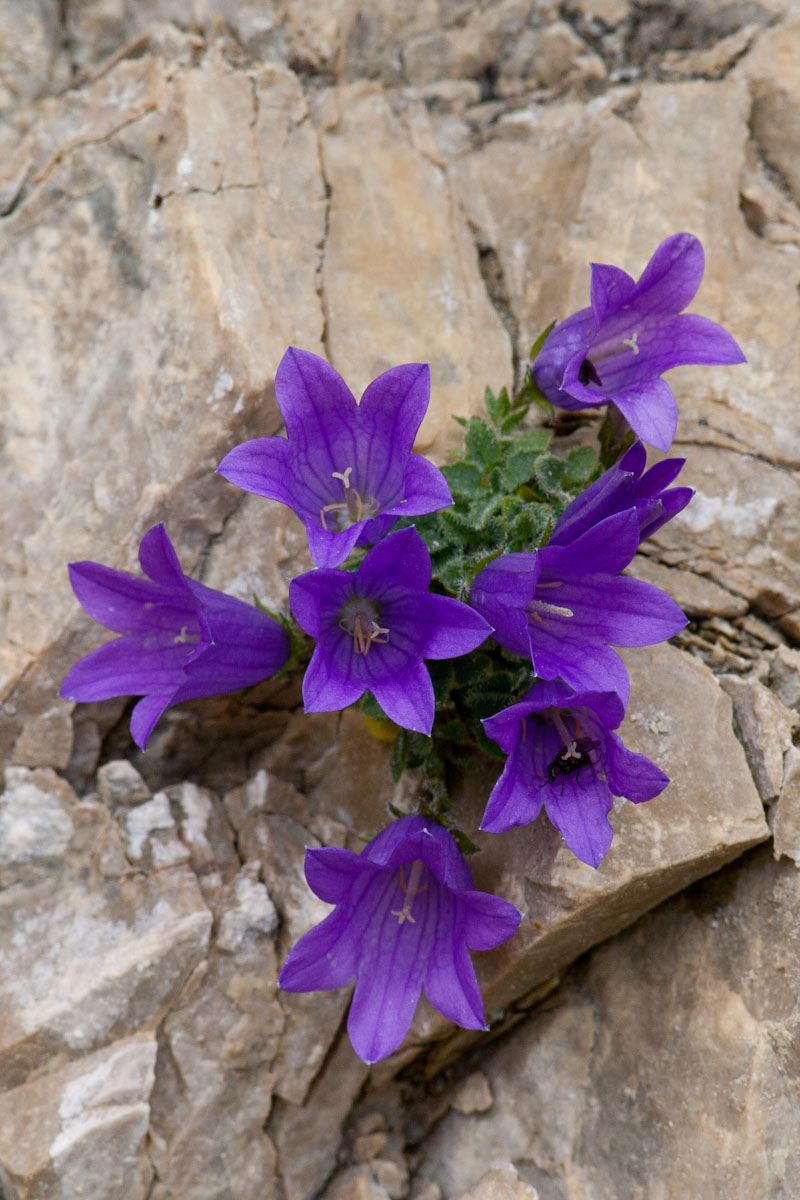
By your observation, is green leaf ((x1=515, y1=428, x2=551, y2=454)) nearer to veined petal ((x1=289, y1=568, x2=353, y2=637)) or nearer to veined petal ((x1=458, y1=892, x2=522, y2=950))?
veined petal ((x1=289, y1=568, x2=353, y2=637))

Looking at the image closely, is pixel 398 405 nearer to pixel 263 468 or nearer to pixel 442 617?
pixel 263 468

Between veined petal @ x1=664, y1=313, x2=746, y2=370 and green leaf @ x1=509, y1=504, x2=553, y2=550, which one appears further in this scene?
veined petal @ x1=664, y1=313, x2=746, y2=370

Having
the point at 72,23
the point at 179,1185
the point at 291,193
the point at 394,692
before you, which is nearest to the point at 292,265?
the point at 291,193

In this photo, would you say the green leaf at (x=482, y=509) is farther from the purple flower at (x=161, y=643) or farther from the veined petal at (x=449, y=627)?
the purple flower at (x=161, y=643)

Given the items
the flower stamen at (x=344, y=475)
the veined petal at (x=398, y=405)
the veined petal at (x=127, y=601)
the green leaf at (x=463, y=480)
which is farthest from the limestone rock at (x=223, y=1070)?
the veined petal at (x=398, y=405)

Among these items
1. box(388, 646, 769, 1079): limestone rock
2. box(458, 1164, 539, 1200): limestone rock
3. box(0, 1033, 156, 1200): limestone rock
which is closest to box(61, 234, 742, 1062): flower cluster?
box(388, 646, 769, 1079): limestone rock

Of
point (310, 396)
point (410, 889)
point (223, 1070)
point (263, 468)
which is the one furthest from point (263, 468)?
point (223, 1070)
